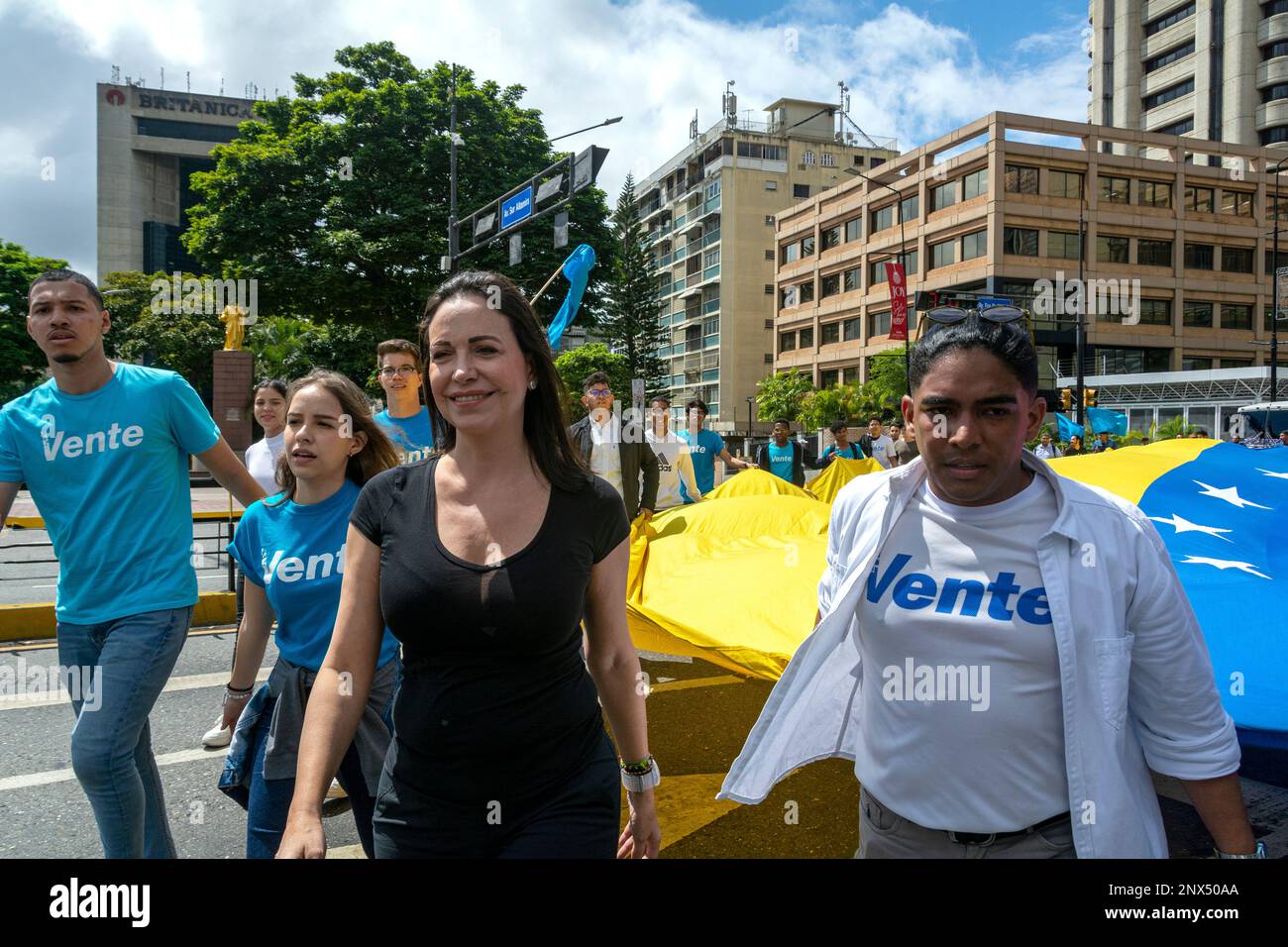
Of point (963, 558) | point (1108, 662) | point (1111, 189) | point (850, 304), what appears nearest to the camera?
point (1108, 662)

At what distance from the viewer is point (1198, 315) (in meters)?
52.8

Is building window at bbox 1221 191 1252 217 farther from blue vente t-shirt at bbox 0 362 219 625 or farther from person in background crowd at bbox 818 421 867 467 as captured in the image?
blue vente t-shirt at bbox 0 362 219 625

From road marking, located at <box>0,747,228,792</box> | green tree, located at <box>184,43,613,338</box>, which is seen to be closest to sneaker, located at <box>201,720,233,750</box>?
road marking, located at <box>0,747,228,792</box>

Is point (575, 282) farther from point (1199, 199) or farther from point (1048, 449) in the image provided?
point (1199, 199)

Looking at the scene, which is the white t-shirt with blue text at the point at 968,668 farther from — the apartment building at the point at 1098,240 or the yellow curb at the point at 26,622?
the apartment building at the point at 1098,240

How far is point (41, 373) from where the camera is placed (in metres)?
44.0

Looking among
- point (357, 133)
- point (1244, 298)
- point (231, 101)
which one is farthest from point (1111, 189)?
point (231, 101)

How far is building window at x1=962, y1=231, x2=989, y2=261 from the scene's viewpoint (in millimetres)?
49125

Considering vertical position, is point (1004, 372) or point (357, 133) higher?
point (357, 133)

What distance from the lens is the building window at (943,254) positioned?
51719 mm

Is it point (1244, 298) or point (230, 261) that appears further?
point (1244, 298)

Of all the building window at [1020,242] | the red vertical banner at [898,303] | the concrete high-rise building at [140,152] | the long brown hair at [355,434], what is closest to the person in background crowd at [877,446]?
the long brown hair at [355,434]
